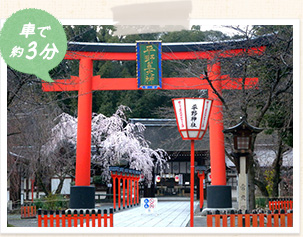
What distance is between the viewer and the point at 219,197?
13.5 meters

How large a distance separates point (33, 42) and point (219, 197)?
8278 millimetres

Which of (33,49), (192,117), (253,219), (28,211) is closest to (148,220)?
(28,211)

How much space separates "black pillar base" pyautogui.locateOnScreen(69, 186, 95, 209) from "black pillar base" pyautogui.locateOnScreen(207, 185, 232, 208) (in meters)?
3.41

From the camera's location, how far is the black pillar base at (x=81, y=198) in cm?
1341

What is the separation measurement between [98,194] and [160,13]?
18924 mm

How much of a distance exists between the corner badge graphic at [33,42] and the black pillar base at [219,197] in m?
7.85

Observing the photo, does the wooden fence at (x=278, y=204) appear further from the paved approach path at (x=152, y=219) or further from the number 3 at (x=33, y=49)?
the number 3 at (x=33, y=49)

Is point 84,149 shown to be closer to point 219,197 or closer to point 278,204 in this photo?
point 219,197

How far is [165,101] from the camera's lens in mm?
30969

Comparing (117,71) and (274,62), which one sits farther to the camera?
(117,71)

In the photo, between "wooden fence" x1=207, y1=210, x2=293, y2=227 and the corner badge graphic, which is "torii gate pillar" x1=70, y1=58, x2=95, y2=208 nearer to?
"wooden fence" x1=207, y1=210, x2=293, y2=227

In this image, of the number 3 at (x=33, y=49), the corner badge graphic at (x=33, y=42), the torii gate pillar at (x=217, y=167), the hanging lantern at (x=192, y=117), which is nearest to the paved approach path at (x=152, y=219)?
the torii gate pillar at (x=217, y=167)
